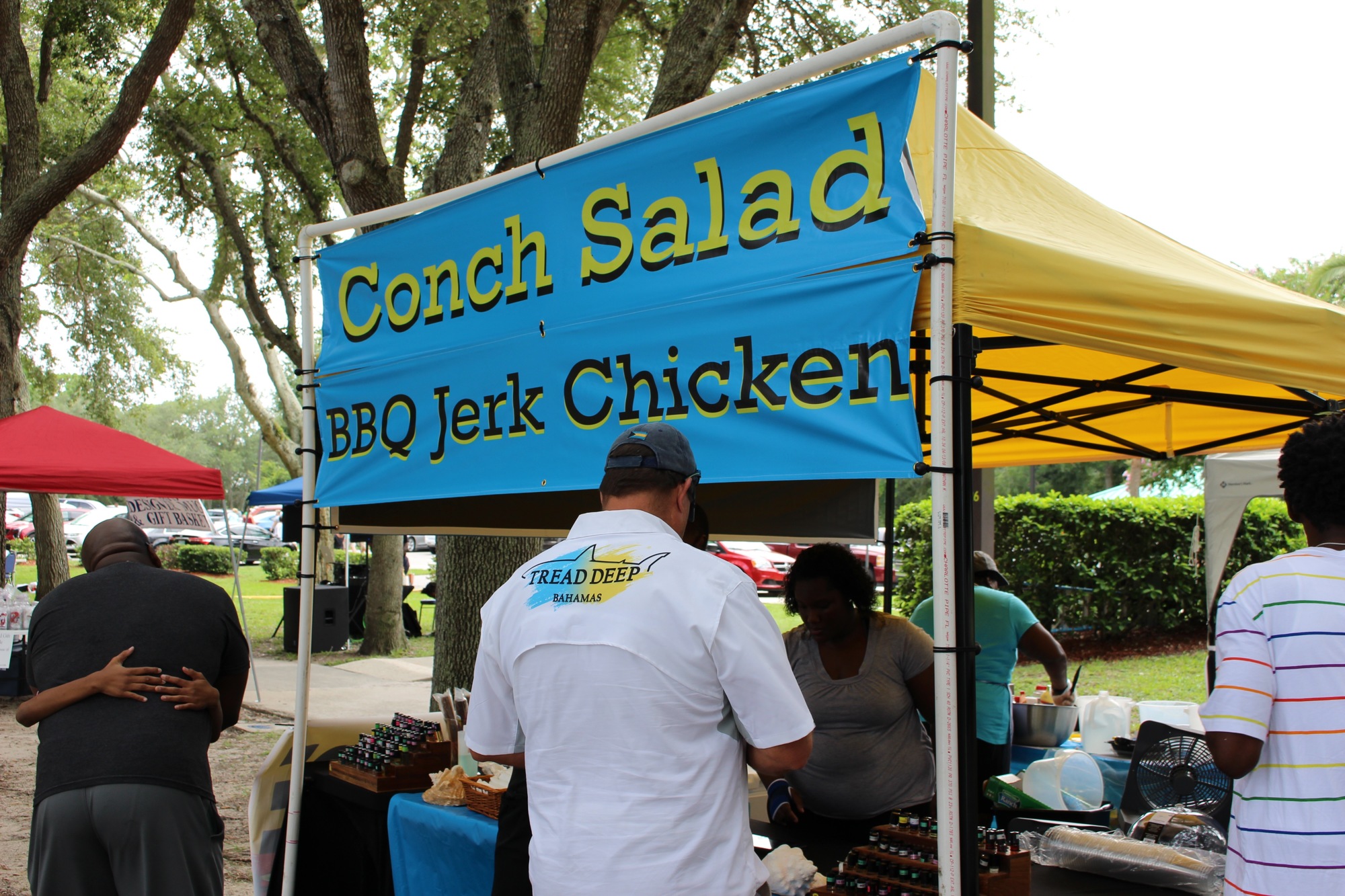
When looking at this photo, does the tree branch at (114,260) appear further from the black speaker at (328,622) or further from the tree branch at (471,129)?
the tree branch at (471,129)

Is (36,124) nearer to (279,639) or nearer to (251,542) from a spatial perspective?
(279,639)

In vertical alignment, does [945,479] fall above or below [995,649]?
above

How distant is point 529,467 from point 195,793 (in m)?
1.44

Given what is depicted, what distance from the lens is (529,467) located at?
3.29 meters

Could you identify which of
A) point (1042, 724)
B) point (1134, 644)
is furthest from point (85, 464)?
point (1134, 644)

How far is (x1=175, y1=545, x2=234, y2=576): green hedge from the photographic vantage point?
28828 millimetres

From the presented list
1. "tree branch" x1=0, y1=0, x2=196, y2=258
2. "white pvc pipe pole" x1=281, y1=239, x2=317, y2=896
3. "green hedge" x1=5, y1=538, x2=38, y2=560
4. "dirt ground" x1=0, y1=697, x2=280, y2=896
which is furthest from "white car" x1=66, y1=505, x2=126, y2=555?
"white pvc pipe pole" x1=281, y1=239, x2=317, y2=896

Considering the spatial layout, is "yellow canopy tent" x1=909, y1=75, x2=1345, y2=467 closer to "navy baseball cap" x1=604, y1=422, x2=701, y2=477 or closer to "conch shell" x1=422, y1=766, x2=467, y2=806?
"navy baseball cap" x1=604, y1=422, x2=701, y2=477

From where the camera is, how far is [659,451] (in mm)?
2229

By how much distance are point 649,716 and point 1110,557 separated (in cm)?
1251

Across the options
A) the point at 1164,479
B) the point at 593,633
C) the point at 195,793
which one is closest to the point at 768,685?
the point at 593,633

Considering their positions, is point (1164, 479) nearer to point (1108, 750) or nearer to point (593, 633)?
point (1108, 750)

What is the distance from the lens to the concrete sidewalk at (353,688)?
32.8ft

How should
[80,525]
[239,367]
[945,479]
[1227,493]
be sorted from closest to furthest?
[945,479] → [1227,493] → [239,367] → [80,525]
